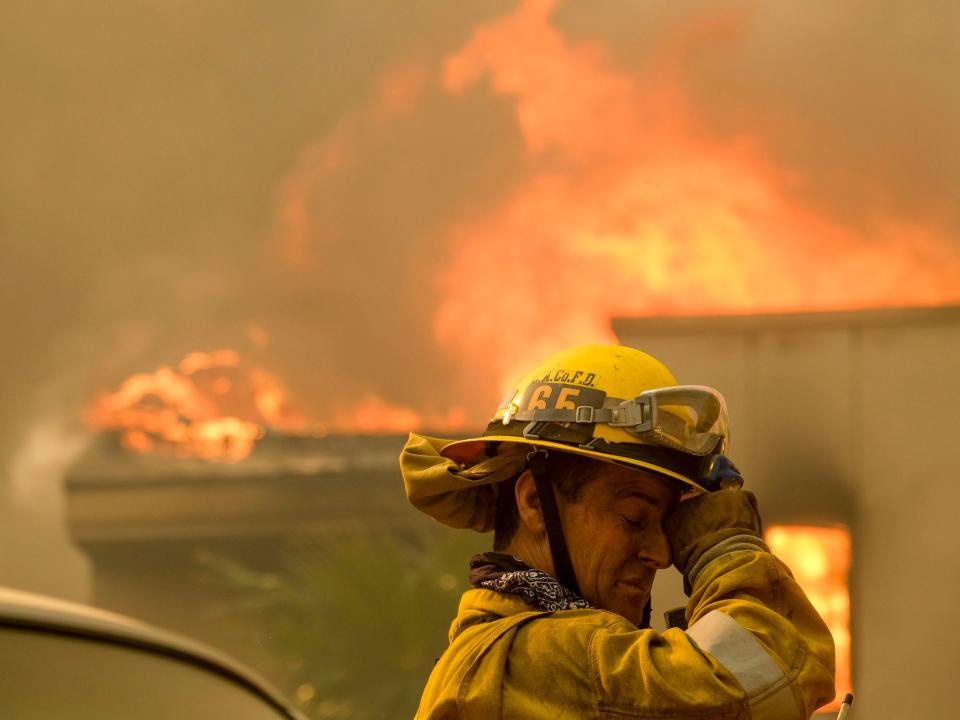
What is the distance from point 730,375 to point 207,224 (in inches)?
1211

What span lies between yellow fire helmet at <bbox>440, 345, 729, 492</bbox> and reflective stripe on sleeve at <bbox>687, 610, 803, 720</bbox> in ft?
1.19

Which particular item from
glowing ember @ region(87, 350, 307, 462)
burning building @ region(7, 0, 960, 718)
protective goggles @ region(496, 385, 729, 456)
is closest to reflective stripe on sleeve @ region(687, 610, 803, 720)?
protective goggles @ region(496, 385, 729, 456)

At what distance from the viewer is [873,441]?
9.80 m

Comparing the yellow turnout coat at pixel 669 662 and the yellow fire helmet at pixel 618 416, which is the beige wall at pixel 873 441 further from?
the yellow turnout coat at pixel 669 662

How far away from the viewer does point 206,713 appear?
191 centimetres

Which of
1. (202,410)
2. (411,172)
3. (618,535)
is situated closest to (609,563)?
(618,535)

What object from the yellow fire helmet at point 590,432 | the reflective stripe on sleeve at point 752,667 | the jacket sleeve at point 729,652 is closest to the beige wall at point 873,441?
the yellow fire helmet at point 590,432

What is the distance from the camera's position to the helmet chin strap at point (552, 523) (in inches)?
86.4

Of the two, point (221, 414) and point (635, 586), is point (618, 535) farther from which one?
point (221, 414)

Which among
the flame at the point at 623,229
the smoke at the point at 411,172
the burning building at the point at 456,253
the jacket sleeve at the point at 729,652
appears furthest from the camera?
the smoke at the point at 411,172

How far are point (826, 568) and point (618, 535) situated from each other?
798cm

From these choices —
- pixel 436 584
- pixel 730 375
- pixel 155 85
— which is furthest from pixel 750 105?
pixel 155 85

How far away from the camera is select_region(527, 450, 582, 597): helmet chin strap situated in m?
2.19

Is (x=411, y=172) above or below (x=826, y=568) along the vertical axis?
above
